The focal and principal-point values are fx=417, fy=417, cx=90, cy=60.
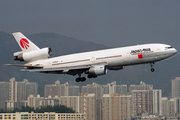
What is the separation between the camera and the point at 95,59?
67.2m

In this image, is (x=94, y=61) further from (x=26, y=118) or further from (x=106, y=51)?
(x=26, y=118)

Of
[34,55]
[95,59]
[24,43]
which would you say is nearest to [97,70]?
[95,59]

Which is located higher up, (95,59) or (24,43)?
(24,43)

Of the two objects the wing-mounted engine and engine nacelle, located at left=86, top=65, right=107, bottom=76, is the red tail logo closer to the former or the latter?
the wing-mounted engine

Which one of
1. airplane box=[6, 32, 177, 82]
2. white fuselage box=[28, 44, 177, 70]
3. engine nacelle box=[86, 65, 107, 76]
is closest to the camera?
white fuselage box=[28, 44, 177, 70]

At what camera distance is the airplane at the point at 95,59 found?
6457cm

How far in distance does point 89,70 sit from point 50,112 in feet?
444

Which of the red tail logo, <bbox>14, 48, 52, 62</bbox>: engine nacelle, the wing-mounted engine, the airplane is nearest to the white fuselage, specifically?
the airplane

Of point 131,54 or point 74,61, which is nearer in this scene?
point 131,54

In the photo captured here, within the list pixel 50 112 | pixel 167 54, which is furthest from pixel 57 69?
pixel 50 112

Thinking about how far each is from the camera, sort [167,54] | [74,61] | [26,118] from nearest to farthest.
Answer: [167,54] → [74,61] → [26,118]

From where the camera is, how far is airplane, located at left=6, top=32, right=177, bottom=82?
64569 millimetres

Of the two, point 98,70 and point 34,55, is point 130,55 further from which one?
point 34,55

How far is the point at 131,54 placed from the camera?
64938mm
